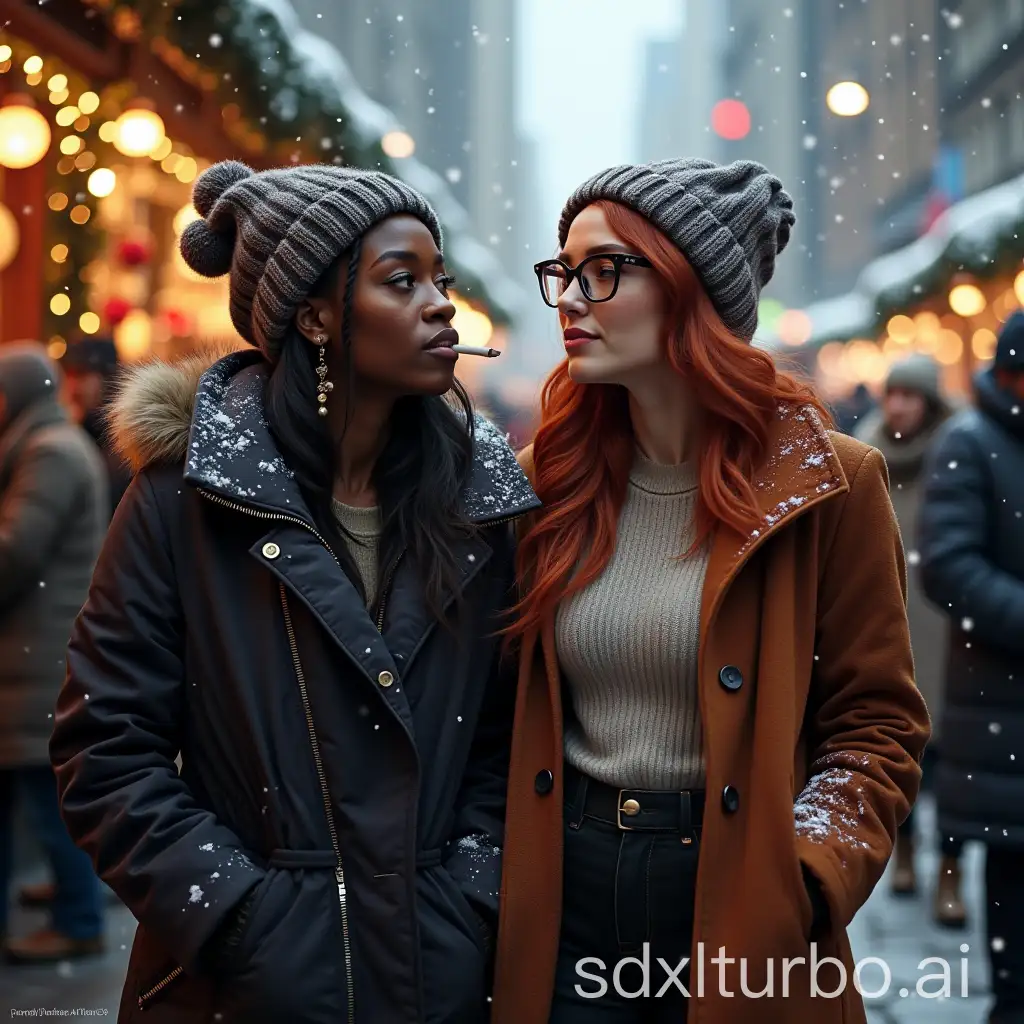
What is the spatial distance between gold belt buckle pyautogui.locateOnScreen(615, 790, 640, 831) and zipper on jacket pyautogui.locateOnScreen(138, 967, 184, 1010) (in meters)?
0.85

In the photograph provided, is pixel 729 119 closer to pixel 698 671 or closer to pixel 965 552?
pixel 965 552

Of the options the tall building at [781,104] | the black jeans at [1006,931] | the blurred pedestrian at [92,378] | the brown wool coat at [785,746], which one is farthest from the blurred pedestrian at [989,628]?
the tall building at [781,104]

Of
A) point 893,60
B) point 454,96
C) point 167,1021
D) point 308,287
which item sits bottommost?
point 167,1021

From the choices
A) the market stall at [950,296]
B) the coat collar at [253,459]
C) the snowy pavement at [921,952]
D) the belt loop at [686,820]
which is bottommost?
the snowy pavement at [921,952]

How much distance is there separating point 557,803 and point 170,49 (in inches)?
254

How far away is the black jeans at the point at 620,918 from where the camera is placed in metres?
2.80

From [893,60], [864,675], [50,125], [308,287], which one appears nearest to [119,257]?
[50,125]

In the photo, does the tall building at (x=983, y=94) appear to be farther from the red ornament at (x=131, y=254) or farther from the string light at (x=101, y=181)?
the string light at (x=101, y=181)

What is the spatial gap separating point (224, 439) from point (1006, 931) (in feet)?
10.4

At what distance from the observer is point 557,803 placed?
2885 millimetres

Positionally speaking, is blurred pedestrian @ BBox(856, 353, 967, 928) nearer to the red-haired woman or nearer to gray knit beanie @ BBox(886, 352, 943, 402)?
gray knit beanie @ BBox(886, 352, 943, 402)

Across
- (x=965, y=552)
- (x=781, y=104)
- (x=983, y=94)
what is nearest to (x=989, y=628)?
(x=965, y=552)

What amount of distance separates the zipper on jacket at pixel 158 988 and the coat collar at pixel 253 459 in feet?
2.80

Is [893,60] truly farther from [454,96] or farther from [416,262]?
[416,262]
